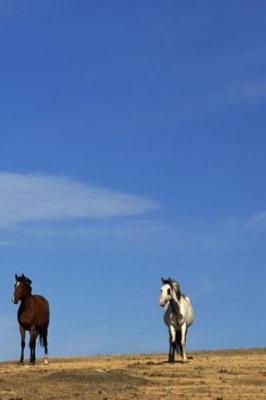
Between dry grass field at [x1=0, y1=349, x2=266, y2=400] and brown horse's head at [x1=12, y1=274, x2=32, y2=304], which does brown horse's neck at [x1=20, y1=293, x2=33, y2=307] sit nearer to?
brown horse's head at [x1=12, y1=274, x2=32, y2=304]

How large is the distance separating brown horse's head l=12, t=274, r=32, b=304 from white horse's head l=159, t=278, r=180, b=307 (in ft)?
18.2

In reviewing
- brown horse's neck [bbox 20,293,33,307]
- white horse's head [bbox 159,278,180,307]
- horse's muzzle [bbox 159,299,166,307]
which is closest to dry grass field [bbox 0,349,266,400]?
horse's muzzle [bbox 159,299,166,307]

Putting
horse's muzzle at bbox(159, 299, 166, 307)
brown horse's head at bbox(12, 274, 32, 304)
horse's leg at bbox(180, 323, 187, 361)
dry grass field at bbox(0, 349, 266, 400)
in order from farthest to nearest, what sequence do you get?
brown horse's head at bbox(12, 274, 32, 304)
horse's leg at bbox(180, 323, 187, 361)
horse's muzzle at bbox(159, 299, 166, 307)
dry grass field at bbox(0, 349, 266, 400)

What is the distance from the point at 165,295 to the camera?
34062 mm

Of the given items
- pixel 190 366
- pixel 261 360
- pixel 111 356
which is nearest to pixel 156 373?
pixel 190 366

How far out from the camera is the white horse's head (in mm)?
34000

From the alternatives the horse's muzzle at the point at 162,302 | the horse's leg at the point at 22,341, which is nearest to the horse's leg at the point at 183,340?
the horse's muzzle at the point at 162,302

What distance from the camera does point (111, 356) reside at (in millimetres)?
42969

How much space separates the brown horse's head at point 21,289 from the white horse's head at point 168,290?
5.54m

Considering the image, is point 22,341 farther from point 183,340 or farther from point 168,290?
point 168,290

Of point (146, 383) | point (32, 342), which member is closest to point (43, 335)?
point (32, 342)

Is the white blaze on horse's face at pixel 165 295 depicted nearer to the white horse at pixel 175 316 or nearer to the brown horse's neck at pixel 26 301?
the white horse at pixel 175 316

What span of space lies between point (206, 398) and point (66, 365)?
13436mm

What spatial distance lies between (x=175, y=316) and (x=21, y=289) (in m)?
5.86
